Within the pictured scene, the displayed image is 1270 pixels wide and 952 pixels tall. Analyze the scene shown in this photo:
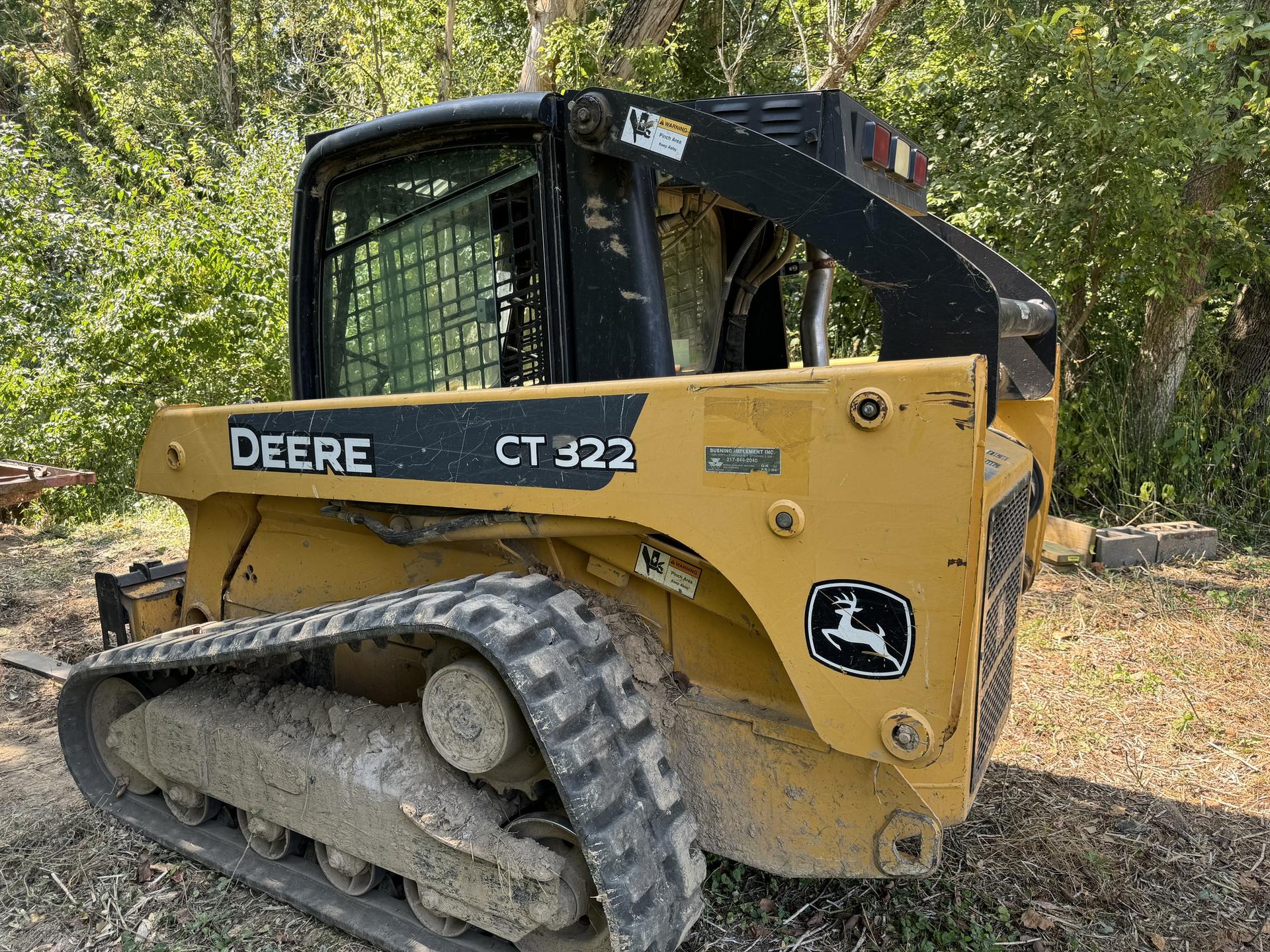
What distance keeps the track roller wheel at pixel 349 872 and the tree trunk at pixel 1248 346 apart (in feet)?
22.2

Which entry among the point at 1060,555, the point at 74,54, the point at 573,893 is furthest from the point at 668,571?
the point at 74,54

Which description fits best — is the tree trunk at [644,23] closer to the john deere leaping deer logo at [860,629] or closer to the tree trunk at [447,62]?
the tree trunk at [447,62]

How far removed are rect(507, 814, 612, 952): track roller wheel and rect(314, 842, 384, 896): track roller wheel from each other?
49 cm

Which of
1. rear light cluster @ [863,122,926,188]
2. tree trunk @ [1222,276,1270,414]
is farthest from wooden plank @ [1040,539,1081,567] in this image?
rear light cluster @ [863,122,926,188]

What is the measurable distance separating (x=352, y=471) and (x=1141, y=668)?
11.8ft

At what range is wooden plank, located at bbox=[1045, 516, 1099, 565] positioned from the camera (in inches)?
215

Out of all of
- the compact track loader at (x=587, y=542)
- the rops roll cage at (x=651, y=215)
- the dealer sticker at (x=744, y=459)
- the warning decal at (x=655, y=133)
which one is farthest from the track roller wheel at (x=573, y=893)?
the warning decal at (x=655, y=133)

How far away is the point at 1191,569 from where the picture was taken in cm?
541

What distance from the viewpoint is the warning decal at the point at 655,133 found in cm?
204

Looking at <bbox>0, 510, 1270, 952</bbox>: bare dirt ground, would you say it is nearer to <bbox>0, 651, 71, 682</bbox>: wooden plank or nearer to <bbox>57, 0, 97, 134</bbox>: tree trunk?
<bbox>0, 651, 71, 682</bbox>: wooden plank

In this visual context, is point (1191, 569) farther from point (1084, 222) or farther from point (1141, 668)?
point (1084, 222)

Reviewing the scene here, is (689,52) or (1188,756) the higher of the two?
(689,52)

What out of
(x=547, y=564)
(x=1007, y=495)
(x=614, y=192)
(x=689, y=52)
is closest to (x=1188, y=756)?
(x=1007, y=495)

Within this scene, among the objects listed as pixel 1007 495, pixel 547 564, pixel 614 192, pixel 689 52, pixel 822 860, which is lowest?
pixel 822 860
